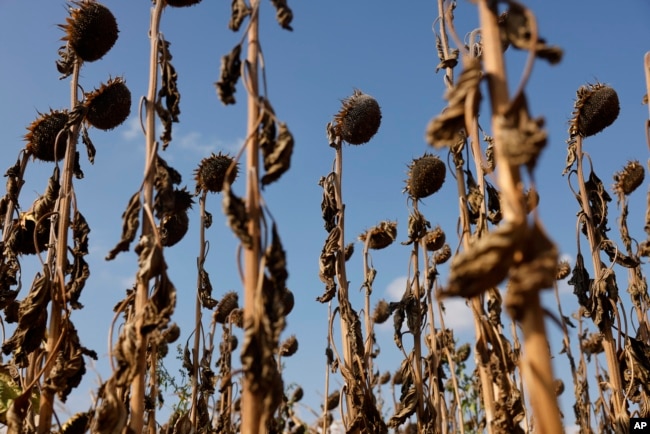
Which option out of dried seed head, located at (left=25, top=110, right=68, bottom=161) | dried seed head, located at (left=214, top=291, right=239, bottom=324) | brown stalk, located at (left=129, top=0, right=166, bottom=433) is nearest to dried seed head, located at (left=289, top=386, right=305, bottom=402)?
dried seed head, located at (left=214, top=291, right=239, bottom=324)

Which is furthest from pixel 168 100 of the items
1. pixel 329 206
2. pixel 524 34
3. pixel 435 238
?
pixel 435 238

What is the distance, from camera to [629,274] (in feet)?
22.2

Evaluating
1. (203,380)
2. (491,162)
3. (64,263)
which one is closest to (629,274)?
(491,162)

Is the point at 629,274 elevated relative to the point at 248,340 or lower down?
A: elevated

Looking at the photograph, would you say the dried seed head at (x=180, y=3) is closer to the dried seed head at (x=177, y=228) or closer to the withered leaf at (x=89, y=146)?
the withered leaf at (x=89, y=146)

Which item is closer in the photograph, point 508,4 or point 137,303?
point 508,4

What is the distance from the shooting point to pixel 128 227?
2.38 m

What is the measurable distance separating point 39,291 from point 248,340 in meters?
1.81

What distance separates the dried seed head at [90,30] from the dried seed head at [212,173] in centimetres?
153

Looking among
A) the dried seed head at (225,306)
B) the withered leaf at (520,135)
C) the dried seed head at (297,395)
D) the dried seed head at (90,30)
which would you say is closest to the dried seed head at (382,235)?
the dried seed head at (225,306)

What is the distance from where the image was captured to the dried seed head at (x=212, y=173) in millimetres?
5395

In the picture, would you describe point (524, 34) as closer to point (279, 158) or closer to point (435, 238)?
point (279, 158)

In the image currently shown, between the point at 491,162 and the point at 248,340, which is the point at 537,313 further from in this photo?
the point at 491,162

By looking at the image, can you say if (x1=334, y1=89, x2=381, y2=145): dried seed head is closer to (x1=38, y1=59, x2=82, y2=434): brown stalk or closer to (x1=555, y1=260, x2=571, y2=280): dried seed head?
(x1=38, y1=59, x2=82, y2=434): brown stalk
